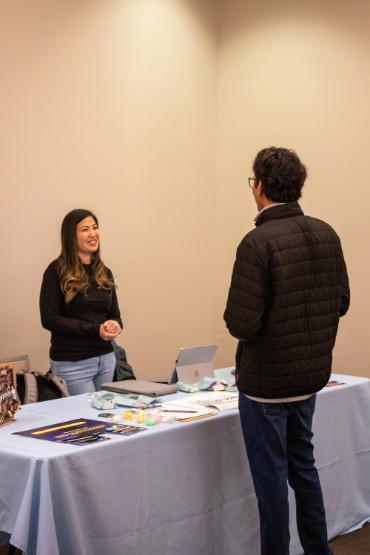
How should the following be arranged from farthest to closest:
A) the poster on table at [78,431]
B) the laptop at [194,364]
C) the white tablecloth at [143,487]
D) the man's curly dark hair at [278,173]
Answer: the laptop at [194,364] < the man's curly dark hair at [278,173] < the poster on table at [78,431] < the white tablecloth at [143,487]

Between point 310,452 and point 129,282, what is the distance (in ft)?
8.29

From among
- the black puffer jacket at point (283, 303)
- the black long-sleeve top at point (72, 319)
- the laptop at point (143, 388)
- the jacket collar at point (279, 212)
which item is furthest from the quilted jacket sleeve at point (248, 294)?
the black long-sleeve top at point (72, 319)

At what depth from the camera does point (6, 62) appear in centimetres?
404

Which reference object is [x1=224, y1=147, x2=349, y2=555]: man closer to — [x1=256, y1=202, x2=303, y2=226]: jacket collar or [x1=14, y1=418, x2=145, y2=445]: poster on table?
[x1=256, y1=202, x2=303, y2=226]: jacket collar

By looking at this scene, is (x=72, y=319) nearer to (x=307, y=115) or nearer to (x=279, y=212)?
(x=279, y=212)

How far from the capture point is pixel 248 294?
2291 millimetres

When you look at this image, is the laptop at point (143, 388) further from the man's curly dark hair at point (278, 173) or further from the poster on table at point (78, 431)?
the man's curly dark hair at point (278, 173)

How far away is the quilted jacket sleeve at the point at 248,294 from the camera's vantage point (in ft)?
7.49

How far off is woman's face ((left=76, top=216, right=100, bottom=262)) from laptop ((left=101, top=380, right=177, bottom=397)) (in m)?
0.74

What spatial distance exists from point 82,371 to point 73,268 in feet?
1.61

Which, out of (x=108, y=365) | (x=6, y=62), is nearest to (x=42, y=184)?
(x=6, y=62)

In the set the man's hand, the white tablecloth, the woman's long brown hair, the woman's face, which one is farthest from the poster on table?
the woman's face

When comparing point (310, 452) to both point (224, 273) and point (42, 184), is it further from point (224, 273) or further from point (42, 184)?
point (224, 273)

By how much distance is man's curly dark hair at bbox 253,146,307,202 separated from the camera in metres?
2.39
